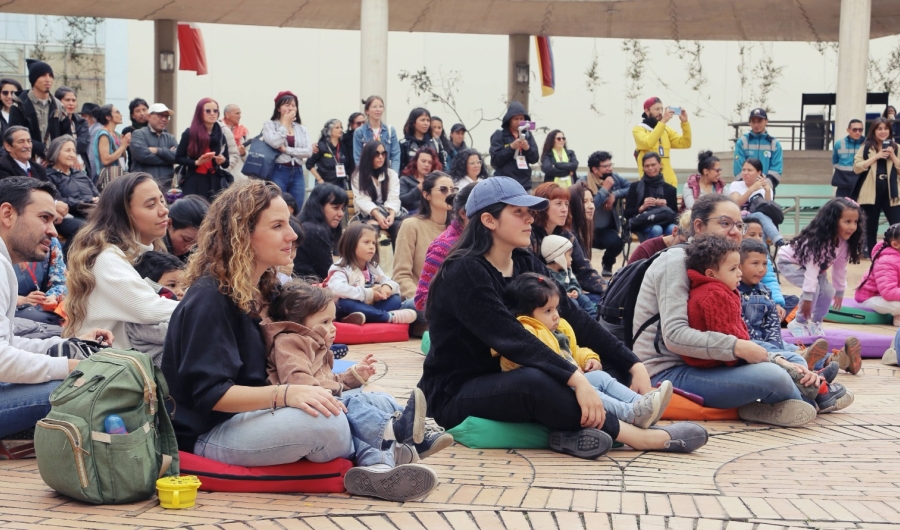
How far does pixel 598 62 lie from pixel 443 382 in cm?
1996

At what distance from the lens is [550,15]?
19.3m

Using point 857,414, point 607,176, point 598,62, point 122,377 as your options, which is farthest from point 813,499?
point 598,62

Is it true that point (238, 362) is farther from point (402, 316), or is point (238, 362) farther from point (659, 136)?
point (659, 136)

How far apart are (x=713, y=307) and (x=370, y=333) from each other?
3.44 metres

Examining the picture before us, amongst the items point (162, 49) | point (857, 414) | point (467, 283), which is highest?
point (162, 49)

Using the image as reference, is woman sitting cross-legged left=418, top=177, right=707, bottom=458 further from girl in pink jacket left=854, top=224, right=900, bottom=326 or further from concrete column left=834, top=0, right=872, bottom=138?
concrete column left=834, top=0, right=872, bottom=138

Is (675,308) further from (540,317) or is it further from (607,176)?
(607,176)

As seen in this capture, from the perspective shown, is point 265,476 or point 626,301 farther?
point 626,301

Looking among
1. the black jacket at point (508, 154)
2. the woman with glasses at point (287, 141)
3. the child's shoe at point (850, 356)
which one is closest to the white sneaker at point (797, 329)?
the child's shoe at point (850, 356)

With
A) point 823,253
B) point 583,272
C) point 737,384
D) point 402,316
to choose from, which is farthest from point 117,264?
point 823,253

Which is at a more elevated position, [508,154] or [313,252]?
[508,154]

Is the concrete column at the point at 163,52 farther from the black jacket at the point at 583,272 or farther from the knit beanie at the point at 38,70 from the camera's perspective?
the black jacket at the point at 583,272

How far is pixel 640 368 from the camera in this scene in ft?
16.7

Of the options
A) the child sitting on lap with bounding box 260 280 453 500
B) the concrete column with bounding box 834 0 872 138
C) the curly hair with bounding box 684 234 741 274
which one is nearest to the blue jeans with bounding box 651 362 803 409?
the curly hair with bounding box 684 234 741 274
